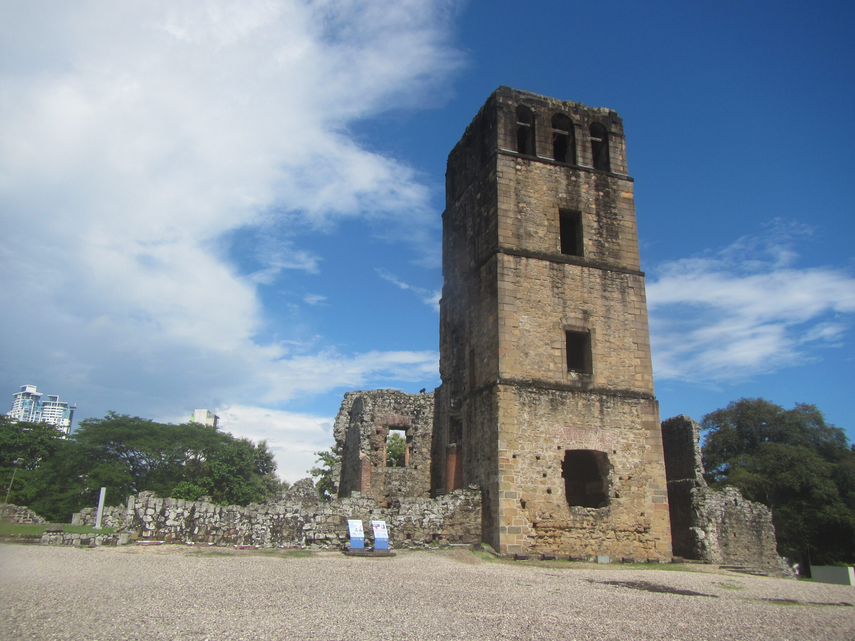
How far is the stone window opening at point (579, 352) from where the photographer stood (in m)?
15.4

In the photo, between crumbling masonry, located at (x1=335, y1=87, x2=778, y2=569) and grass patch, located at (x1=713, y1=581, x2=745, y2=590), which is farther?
crumbling masonry, located at (x1=335, y1=87, x2=778, y2=569)

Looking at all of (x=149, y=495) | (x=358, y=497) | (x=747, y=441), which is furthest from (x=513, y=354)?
(x=747, y=441)

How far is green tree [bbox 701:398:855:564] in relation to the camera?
27562mm

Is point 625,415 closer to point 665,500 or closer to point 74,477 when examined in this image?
point 665,500

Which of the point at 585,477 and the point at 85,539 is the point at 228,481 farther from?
the point at 585,477

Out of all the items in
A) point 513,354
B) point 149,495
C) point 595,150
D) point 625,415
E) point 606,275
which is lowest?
Result: point 149,495

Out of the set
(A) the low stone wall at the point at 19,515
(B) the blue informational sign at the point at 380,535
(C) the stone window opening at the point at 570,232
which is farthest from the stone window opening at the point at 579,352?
(A) the low stone wall at the point at 19,515

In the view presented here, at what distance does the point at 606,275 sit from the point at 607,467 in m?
5.11

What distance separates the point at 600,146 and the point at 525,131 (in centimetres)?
234

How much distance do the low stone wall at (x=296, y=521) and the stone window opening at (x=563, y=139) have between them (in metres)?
10.2

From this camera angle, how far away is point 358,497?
1339 cm

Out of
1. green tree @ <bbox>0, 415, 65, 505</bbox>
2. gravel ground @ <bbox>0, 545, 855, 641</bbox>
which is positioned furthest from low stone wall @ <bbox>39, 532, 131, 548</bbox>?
green tree @ <bbox>0, 415, 65, 505</bbox>

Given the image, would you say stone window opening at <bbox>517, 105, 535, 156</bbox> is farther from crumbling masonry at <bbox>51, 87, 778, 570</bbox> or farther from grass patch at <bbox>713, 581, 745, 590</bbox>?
grass patch at <bbox>713, 581, 745, 590</bbox>

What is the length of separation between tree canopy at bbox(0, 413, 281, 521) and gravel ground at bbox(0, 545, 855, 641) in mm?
23670
